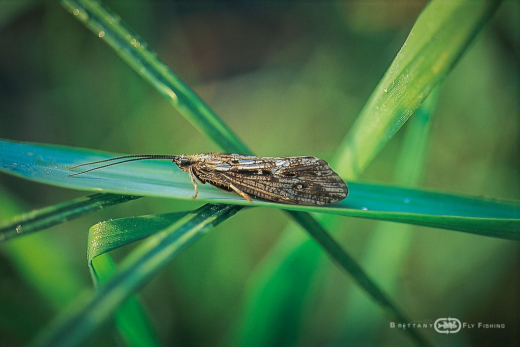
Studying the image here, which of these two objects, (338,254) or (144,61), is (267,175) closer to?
(338,254)

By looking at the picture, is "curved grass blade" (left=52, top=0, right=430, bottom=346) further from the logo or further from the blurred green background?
the logo

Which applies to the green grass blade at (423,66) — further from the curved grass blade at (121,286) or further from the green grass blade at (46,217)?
the green grass blade at (46,217)

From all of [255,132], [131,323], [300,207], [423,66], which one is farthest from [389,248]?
[255,132]

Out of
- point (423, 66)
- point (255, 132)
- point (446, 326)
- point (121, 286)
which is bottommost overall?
point (121, 286)

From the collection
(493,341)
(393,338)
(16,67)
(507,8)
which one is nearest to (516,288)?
(493,341)

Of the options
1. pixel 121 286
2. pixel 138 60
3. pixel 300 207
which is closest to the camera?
pixel 121 286

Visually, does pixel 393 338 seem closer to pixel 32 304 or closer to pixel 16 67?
pixel 32 304
